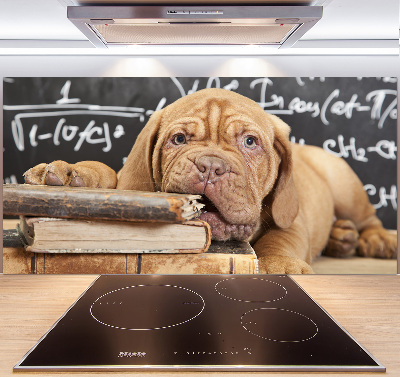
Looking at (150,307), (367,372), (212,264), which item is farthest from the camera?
(212,264)

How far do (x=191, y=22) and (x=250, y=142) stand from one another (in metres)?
0.49

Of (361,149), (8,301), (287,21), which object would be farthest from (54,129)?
(361,149)

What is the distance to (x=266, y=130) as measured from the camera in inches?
55.2

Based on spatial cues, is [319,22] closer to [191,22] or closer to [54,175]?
[191,22]

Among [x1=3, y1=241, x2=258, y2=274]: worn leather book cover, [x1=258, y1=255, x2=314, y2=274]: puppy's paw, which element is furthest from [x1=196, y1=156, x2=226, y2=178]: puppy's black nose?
[x1=258, y1=255, x2=314, y2=274]: puppy's paw

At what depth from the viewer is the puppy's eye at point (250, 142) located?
54.6 inches

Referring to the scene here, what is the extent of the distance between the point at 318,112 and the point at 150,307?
2.79 feet

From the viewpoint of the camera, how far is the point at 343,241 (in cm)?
155

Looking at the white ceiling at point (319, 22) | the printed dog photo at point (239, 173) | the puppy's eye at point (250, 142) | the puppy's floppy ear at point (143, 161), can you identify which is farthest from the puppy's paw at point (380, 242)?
the puppy's floppy ear at point (143, 161)

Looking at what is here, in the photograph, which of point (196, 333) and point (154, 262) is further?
point (154, 262)

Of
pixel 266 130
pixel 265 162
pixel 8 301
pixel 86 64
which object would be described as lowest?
pixel 8 301

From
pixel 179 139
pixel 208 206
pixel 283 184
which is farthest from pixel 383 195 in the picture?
pixel 179 139

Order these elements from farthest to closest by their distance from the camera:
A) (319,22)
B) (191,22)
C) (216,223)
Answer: (216,223)
(319,22)
(191,22)

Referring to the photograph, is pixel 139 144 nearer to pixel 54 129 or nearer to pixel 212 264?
pixel 54 129
